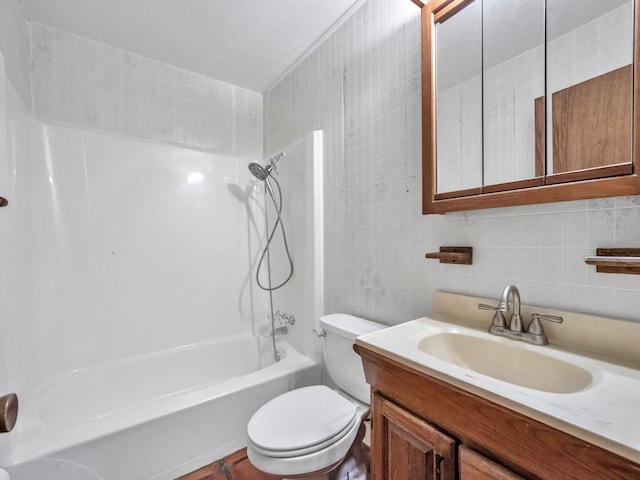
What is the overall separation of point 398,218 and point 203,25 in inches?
62.1

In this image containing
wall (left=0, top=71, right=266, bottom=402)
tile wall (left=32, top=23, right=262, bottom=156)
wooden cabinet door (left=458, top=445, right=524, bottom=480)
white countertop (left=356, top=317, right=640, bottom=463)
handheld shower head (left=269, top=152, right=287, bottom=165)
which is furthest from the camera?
handheld shower head (left=269, top=152, right=287, bottom=165)

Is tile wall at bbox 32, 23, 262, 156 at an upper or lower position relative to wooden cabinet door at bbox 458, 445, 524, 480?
upper

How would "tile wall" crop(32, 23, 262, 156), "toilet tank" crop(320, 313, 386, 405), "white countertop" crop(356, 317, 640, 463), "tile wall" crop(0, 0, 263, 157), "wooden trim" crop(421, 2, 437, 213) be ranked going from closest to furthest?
"white countertop" crop(356, 317, 640, 463), "wooden trim" crop(421, 2, 437, 213), "toilet tank" crop(320, 313, 386, 405), "tile wall" crop(0, 0, 263, 157), "tile wall" crop(32, 23, 262, 156)

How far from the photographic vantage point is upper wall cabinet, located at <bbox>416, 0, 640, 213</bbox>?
75 centimetres

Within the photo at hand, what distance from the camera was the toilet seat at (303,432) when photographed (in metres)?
1.00

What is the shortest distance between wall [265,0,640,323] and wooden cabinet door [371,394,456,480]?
1.70 ft

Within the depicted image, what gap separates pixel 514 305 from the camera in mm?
896

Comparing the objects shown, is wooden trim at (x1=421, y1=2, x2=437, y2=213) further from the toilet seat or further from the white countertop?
the toilet seat

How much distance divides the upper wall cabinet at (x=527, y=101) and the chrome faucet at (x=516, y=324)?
0.97 ft

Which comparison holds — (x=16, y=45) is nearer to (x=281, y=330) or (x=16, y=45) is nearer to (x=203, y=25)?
(x=203, y=25)

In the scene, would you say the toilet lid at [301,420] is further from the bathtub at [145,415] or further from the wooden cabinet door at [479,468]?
the wooden cabinet door at [479,468]

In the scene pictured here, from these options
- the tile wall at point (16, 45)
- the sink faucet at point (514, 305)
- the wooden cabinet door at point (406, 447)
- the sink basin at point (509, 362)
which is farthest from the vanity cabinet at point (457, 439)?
the tile wall at point (16, 45)

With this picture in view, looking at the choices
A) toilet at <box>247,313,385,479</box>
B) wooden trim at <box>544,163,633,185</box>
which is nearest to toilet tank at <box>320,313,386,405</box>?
toilet at <box>247,313,385,479</box>

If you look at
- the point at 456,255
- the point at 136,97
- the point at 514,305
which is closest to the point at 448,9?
the point at 456,255
